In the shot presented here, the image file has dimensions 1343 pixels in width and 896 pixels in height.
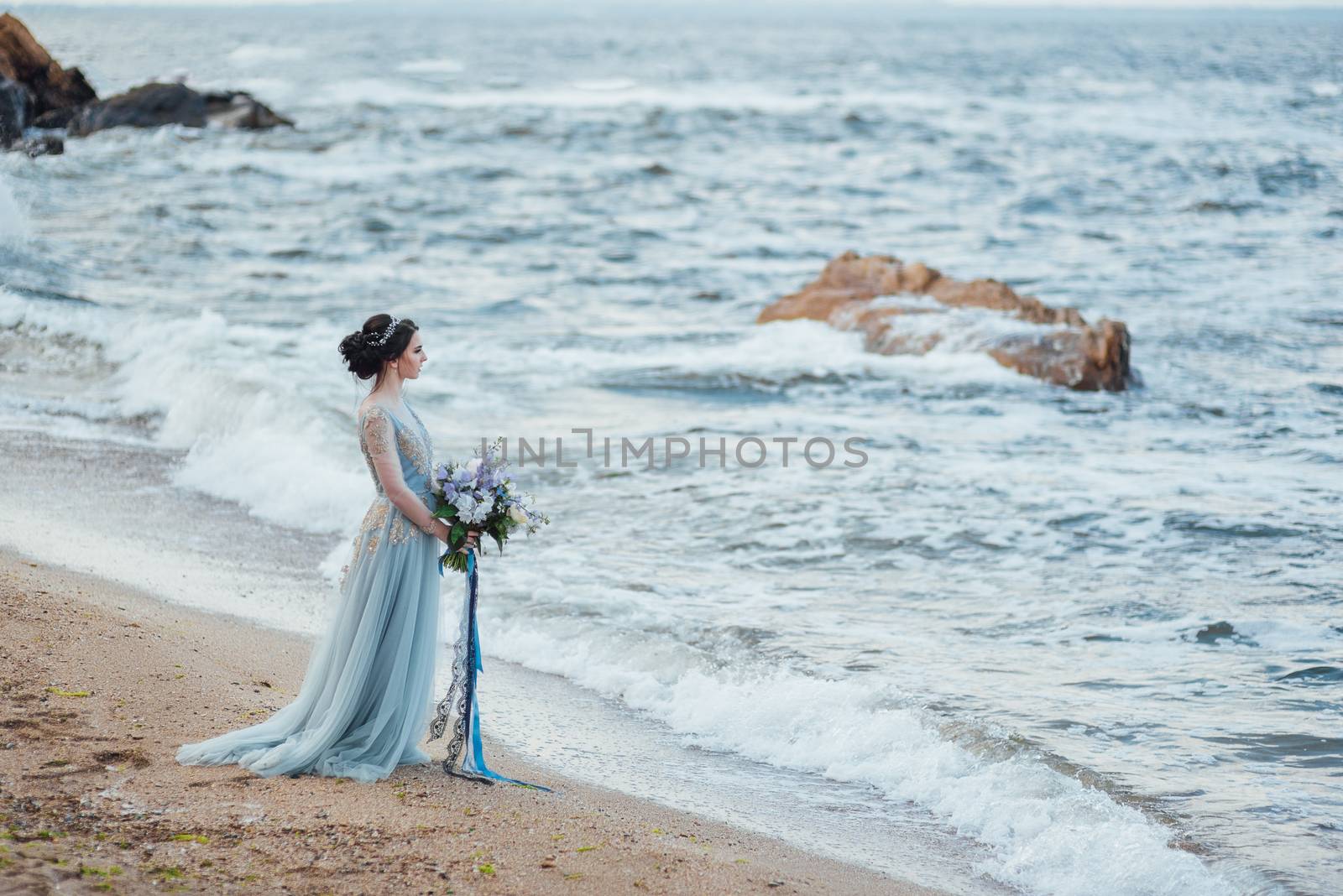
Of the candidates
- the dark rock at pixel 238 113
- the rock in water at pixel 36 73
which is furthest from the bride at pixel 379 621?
the dark rock at pixel 238 113

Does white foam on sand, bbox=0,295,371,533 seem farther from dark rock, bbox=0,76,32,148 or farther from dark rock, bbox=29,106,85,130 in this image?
dark rock, bbox=29,106,85,130

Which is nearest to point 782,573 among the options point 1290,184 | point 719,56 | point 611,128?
point 1290,184

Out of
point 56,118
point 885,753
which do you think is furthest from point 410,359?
point 56,118

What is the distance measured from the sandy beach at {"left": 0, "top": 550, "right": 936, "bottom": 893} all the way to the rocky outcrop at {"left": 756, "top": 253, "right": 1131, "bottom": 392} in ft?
32.8

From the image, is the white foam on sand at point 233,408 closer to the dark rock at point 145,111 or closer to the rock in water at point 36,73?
the rock in water at point 36,73

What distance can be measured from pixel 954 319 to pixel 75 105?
28255mm

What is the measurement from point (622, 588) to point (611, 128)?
37.8 meters

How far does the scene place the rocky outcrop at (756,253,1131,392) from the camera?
13734 millimetres

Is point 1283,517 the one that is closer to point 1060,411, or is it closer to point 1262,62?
point 1060,411

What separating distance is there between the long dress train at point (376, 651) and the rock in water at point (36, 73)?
30.6 metres

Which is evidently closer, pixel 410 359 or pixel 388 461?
pixel 388 461

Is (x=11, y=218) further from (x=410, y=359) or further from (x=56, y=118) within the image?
(x=410, y=359)

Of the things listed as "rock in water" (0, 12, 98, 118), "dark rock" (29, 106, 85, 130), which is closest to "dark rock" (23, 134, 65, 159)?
"dark rock" (29, 106, 85, 130)

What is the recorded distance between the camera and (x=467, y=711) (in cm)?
504
